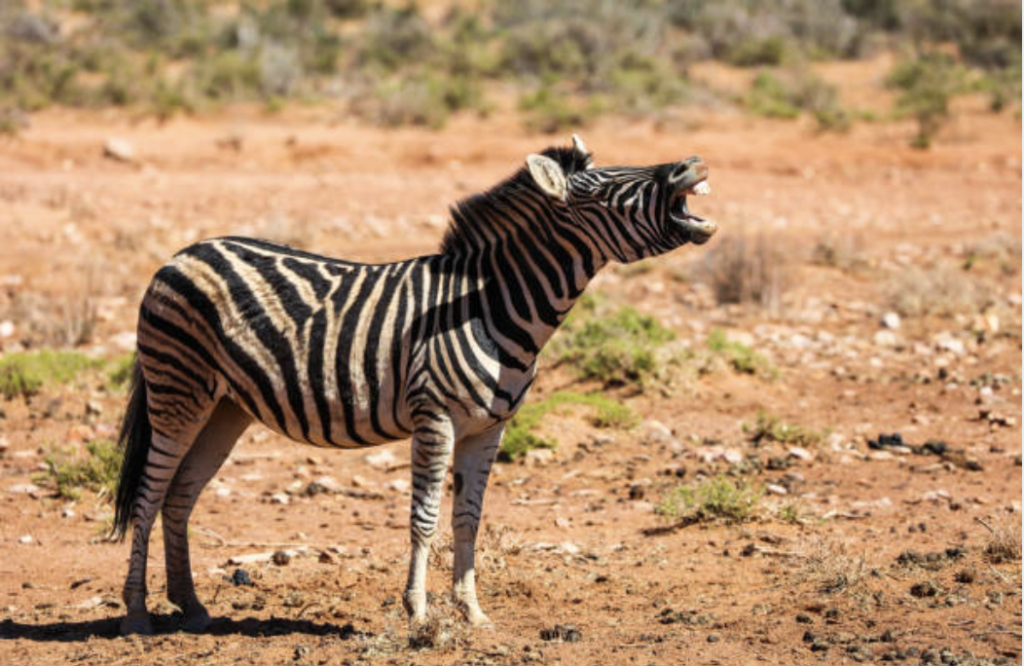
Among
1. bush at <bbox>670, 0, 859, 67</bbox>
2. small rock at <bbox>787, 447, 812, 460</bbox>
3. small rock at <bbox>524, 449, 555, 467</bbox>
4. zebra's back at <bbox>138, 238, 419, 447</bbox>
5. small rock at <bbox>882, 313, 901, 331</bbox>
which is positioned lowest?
small rock at <bbox>524, 449, 555, 467</bbox>

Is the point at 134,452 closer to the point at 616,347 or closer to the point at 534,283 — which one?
the point at 534,283

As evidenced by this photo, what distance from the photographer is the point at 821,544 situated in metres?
7.14

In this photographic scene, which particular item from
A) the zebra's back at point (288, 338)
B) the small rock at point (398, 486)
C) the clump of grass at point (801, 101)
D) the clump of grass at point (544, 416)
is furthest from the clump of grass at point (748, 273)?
the clump of grass at point (801, 101)

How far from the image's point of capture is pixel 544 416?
9.71 metres

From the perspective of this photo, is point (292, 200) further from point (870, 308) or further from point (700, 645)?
point (700, 645)

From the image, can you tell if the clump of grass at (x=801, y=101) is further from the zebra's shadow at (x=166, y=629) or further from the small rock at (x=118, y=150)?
the zebra's shadow at (x=166, y=629)

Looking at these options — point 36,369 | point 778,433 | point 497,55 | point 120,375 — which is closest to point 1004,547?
point 778,433

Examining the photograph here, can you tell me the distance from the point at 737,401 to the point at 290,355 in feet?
17.7

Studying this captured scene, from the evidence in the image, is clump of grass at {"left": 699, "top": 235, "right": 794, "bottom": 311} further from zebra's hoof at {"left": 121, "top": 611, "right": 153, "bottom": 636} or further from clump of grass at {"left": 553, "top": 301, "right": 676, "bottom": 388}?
zebra's hoof at {"left": 121, "top": 611, "right": 153, "bottom": 636}

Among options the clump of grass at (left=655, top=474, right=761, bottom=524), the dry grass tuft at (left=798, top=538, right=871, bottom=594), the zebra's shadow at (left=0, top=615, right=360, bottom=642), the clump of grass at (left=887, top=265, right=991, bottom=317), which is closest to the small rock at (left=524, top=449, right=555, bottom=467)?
the clump of grass at (left=655, top=474, right=761, bottom=524)

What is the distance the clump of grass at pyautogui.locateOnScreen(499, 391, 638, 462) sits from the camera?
30.7 feet

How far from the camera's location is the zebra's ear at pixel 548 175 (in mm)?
5609

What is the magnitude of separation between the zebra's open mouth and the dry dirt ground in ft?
6.23

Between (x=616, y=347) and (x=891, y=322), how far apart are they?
3232 mm
